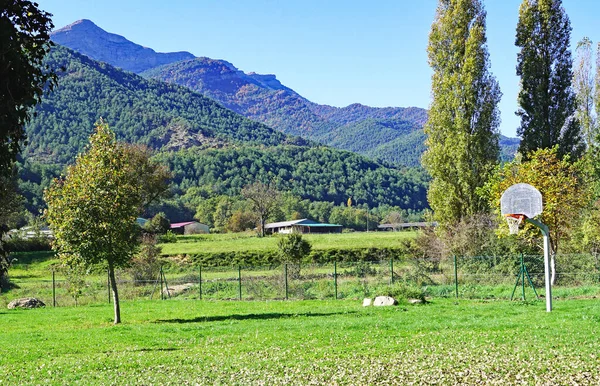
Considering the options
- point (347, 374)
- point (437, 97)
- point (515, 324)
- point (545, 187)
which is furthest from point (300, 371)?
point (437, 97)

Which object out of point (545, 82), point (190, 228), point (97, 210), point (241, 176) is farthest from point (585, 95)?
point (241, 176)

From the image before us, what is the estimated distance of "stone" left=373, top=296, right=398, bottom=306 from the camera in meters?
25.5

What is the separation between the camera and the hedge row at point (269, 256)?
66.8m

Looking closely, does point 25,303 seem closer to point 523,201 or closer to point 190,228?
point 523,201

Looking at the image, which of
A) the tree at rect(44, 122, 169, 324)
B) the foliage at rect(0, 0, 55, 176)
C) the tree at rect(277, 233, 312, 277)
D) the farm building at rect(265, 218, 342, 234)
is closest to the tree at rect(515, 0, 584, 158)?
the tree at rect(277, 233, 312, 277)

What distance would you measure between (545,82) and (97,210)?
96.9ft

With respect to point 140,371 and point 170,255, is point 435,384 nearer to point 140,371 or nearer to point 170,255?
point 140,371

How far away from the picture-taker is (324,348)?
14.6 meters

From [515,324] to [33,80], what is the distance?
45.4ft

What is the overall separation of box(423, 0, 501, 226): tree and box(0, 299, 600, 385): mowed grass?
17110 millimetres

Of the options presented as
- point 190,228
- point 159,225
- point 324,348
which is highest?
point 159,225

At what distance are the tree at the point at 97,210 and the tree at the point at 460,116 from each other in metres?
22.9

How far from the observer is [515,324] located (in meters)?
17.4

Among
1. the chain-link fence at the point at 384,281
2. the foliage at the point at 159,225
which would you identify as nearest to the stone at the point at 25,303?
the chain-link fence at the point at 384,281
